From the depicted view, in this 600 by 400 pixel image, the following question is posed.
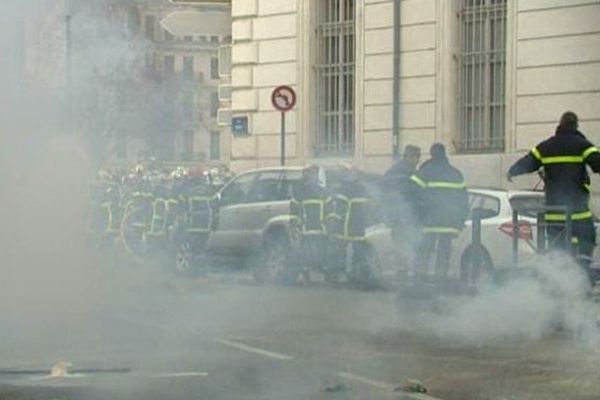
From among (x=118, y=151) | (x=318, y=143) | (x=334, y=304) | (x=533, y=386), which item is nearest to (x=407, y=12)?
(x=318, y=143)

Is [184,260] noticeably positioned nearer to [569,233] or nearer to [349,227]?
[349,227]

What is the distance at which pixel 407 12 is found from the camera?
2973 cm

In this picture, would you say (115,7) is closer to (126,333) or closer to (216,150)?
(126,333)

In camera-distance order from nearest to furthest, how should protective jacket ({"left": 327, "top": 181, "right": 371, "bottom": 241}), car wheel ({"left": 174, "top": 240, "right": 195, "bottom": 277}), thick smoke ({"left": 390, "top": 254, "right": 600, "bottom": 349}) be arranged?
thick smoke ({"left": 390, "top": 254, "right": 600, "bottom": 349})
protective jacket ({"left": 327, "top": 181, "right": 371, "bottom": 241})
car wheel ({"left": 174, "top": 240, "right": 195, "bottom": 277})

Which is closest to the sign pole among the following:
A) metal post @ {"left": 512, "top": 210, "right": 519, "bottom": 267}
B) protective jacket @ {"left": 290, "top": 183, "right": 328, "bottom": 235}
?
protective jacket @ {"left": 290, "top": 183, "right": 328, "bottom": 235}

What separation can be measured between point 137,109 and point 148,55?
1.66ft

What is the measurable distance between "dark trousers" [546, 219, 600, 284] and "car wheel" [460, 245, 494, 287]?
202cm

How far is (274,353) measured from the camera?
43.8 ft

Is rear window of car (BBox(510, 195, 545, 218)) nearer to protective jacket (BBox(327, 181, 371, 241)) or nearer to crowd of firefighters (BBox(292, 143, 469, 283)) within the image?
crowd of firefighters (BBox(292, 143, 469, 283))

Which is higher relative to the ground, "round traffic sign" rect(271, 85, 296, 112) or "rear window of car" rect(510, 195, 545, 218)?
"round traffic sign" rect(271, 85, 296, 112)

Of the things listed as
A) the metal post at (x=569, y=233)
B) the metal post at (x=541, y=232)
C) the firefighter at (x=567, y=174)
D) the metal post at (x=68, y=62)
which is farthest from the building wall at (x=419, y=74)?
the metal post at (x=68, y=62)

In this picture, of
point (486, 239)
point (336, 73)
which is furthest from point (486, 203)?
point (336, 73)

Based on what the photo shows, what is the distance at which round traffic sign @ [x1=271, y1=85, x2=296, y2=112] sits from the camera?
96.7 ft

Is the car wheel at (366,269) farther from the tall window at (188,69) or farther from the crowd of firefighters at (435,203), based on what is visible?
the tall window at (188,69)
